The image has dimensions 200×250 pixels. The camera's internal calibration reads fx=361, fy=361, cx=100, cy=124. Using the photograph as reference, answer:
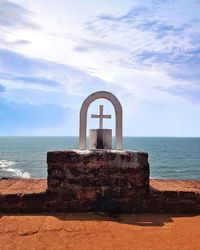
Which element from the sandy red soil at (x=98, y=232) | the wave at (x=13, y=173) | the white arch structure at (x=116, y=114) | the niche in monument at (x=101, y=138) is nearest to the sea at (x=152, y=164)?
the wave at (x=13, y=173)

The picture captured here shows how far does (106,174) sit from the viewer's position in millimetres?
6258

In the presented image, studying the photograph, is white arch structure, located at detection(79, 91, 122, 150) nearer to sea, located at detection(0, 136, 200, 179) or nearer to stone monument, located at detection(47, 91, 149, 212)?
stone monument, located at detection(47, 91, 149, 212)

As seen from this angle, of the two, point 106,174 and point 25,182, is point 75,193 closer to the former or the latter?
point 106,174

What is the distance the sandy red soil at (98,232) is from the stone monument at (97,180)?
9.8 inches

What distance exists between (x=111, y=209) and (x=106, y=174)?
1.99 feet

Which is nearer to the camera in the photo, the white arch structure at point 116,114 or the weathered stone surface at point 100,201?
the weathered stone surface at point 100,201

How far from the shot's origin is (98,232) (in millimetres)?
5203

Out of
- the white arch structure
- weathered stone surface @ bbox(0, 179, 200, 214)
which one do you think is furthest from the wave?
weathered stone surface @ bbox(0, 179, 200, 214)

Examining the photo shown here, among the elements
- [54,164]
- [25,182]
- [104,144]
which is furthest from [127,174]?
[25,182]

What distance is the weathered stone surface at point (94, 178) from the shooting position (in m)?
6.23

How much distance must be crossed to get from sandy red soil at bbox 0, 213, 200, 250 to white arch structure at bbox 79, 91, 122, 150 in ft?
4.76

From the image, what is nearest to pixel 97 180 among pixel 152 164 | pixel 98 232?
pixel 98 232

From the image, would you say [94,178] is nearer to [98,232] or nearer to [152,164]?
[98,232]

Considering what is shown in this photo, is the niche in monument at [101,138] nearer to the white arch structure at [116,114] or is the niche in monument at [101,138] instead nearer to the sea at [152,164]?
the white arch structure at [116,114]
